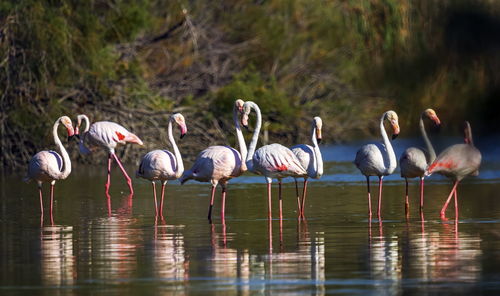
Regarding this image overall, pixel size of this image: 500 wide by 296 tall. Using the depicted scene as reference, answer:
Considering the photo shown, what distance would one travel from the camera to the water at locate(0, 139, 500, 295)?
702 cm

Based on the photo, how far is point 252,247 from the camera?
931cm

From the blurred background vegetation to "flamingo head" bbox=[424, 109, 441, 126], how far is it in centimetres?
4

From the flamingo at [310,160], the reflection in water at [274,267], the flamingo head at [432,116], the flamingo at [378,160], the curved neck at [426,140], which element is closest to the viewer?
the flamingo head at [432,116]

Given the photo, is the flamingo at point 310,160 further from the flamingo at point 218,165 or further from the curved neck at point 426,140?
the curved neck at point 426,140

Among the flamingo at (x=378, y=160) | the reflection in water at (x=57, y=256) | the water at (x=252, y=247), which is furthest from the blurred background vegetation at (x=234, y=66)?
the reflection in water at (x=57, y=256)

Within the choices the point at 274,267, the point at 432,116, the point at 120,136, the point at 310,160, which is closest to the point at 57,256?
the point at 274,267

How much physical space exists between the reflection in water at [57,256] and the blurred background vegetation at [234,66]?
2517mm

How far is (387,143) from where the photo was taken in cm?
1259

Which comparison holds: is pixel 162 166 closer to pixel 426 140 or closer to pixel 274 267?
pixel 274 267

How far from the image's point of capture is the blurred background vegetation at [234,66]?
4.08 m

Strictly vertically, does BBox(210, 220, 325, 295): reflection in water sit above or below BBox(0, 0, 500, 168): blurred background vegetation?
below

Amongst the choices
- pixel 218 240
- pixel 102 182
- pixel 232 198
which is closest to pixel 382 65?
Answer: pixel 218 240

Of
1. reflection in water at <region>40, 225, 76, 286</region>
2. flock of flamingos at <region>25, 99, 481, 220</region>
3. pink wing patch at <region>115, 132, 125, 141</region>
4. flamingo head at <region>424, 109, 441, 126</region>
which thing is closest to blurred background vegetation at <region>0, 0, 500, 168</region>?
flamingo head at <region>424, 109, 441, 126</region>

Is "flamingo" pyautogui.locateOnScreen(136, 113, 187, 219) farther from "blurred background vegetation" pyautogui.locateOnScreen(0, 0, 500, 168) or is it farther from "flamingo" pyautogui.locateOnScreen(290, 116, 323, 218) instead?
"blurred background vegetation" pyautogui.locateOnScreen(0, 0, 500, 168)
